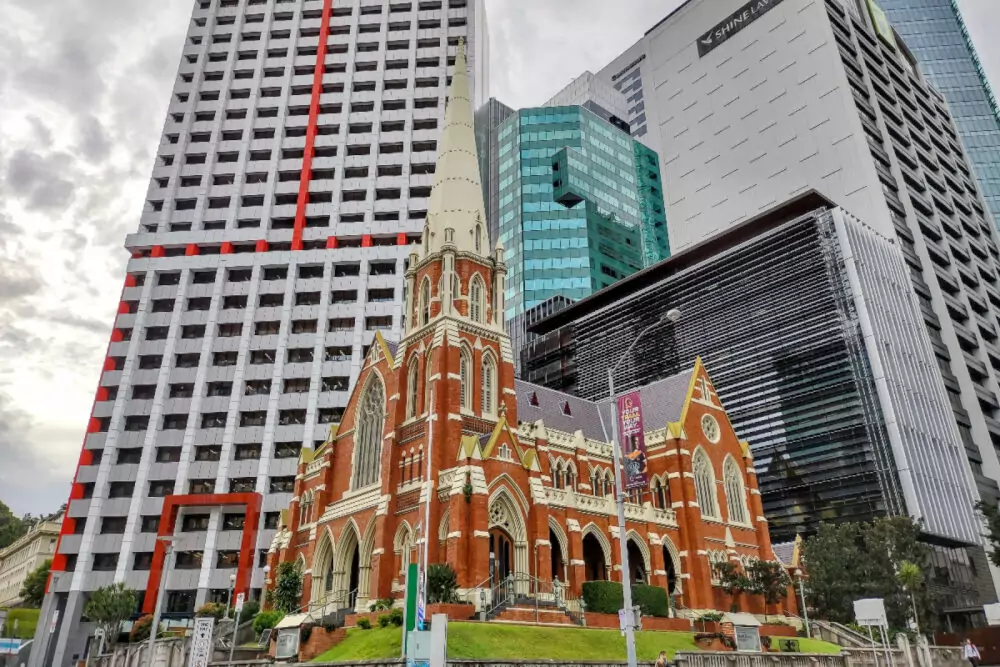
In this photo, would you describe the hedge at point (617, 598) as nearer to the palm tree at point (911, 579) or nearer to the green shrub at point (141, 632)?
the palm tree at point (911, 579)

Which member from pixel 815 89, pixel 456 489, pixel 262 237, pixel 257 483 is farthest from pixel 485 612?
pixel 815 89

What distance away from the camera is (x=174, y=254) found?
83812 mm

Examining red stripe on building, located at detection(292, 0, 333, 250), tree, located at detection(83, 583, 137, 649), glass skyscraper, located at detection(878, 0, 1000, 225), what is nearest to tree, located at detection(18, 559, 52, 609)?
tree, located at detection(83, 583, 137, 649)

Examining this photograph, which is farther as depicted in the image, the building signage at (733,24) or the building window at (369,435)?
the building signage at (733,24)

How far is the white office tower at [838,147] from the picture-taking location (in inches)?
3361

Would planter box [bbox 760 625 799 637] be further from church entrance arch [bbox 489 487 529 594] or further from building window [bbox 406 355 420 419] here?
building window [bbox 406 355 420 419]

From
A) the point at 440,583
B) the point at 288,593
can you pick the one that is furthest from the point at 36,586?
the point at 440,583

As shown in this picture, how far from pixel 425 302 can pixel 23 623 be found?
5809 centimetres

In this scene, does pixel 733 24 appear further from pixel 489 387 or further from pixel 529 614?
pixel 529 614

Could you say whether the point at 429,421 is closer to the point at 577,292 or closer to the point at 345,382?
the point at 345,382

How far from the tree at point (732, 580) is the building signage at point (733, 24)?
87407mm

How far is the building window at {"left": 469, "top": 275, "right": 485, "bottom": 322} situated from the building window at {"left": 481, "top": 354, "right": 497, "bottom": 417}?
8.89ft

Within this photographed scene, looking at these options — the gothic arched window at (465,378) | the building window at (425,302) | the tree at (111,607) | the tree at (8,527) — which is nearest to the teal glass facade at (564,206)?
the building window at (425,302)

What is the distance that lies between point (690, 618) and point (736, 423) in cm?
2951
